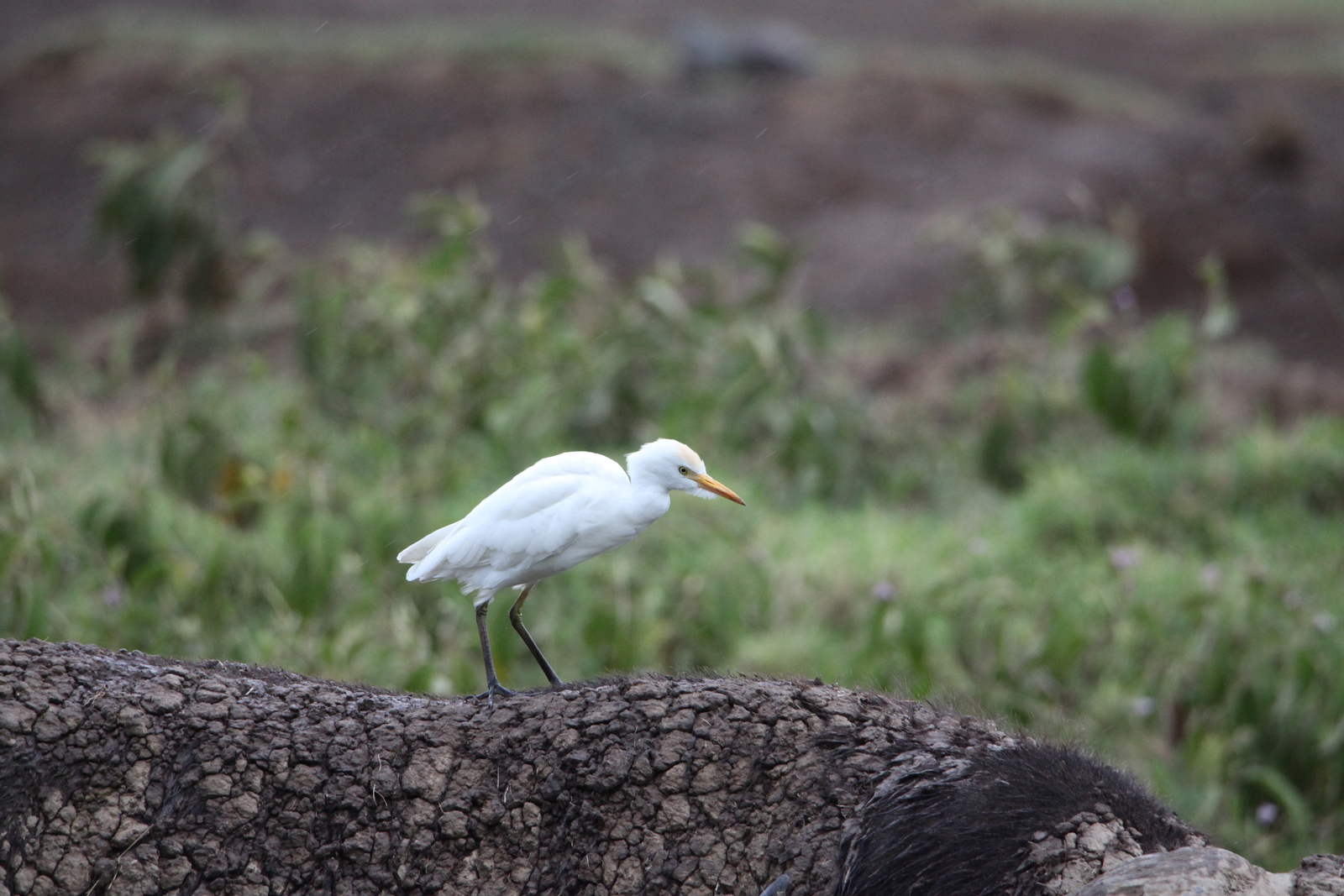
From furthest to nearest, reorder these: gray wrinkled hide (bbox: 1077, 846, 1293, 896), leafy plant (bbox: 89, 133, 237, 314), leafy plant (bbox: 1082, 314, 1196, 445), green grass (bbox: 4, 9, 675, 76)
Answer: green grass (bbox: 4, 9, 675, 76) < leafy plant (bbox: 89, 133, 237, 314) < leafy plant (bbox: 1082, 314, 1196, 445) < gray wrinkled hide (bbox: 1077, 846, 1293, 896)

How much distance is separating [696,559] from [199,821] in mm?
4758

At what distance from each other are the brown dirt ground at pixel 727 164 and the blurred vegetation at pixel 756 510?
5672 mm

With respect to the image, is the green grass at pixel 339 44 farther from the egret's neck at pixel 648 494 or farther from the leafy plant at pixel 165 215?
the egret's neck at pixel 648 494

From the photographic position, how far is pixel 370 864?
9.12 feet

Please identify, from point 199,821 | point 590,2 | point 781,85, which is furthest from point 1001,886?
point 590,2

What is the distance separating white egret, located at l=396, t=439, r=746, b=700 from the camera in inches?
118

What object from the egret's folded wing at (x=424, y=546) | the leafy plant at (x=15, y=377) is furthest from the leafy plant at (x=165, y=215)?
the egret's folded wing at (x=424, y=546)

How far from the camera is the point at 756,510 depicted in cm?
837

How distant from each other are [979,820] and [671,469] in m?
0.99

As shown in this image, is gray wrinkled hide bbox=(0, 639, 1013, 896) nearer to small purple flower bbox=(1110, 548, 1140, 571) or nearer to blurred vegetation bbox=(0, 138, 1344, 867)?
blurred vegetation bbox=(0, 138, 1344, 867)

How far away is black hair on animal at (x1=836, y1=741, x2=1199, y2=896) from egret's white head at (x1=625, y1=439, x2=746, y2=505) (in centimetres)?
76

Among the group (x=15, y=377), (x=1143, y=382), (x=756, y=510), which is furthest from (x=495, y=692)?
(x=15, y=377)

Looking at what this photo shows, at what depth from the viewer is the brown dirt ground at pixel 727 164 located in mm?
17375

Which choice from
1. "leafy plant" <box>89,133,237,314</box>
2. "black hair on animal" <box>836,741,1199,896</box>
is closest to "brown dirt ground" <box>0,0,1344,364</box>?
"leafy plant" <box>89,133,237,314</box>
